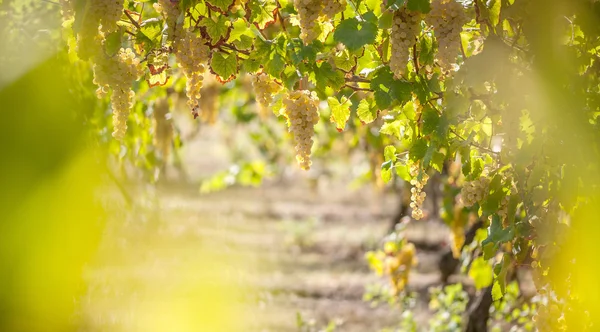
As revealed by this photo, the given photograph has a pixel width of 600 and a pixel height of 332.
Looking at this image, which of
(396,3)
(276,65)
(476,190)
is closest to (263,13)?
(276,65)

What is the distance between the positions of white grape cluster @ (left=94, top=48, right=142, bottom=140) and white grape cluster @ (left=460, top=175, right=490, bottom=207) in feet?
3.32

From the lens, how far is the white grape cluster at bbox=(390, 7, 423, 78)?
6.48ft

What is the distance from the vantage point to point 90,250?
15.3 ft

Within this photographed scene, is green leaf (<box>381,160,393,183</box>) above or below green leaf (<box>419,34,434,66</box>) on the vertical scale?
below

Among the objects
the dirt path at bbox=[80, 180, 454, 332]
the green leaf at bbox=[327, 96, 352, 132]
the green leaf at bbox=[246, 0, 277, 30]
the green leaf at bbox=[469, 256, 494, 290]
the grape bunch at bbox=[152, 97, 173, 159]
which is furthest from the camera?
the dirt path at bbox=[80, 180, 454, 332]

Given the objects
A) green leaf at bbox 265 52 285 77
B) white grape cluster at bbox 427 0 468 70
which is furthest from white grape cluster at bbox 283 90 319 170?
white grape cluster at bbox 427 0 468 70

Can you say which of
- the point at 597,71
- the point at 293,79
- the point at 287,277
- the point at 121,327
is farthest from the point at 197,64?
the point at 287,277

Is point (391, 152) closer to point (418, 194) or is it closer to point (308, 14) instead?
point (418, 194)

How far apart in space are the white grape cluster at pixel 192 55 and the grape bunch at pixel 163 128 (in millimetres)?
2828

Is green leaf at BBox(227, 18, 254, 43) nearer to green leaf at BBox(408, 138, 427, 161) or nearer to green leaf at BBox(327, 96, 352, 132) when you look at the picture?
green leaf at BBox(327, 96, 352, 132)

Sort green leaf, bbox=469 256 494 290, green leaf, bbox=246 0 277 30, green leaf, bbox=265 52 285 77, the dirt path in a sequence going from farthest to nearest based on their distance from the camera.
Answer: the dirt path
green leaf, bbox=469 256 494 290
green leaf, bbox=246 0 277 30
green leaf, bbox=265 52 285 77

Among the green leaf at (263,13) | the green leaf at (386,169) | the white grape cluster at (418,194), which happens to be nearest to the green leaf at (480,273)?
the green leaf at (386,169)

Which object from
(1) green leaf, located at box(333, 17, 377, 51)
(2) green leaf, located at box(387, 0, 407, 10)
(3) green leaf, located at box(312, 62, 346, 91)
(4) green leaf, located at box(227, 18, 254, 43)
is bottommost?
(3) green leaf, located at box(312, 62, 346, 91)

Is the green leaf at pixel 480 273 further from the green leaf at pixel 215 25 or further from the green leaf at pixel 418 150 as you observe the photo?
the green leaf at pixel 215 25
